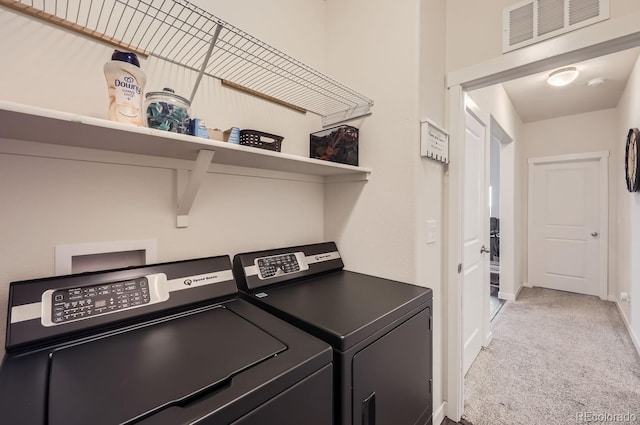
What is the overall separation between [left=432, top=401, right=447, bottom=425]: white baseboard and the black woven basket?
1.73m

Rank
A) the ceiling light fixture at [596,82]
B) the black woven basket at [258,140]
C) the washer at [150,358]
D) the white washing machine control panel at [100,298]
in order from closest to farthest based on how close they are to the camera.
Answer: the washer at [150,358] < the white washing machine control panel at [100,298] < the black woven basket at [258,140] < the ceiling light fixture at [596,82]

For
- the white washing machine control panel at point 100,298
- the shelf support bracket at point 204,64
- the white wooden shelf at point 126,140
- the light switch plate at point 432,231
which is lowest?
the white washing machine control panel at point 100,298

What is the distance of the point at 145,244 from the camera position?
1054 millimetres

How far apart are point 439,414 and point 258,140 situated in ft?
6.08

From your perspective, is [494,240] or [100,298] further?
[494,240]

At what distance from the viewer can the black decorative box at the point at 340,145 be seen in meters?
1.51

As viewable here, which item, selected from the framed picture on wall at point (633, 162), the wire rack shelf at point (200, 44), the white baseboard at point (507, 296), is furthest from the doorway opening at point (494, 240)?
the wire rack shelf at point (200, 44)

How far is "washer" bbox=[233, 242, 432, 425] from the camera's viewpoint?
79 centimetres

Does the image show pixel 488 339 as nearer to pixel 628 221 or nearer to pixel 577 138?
pixel 628 221

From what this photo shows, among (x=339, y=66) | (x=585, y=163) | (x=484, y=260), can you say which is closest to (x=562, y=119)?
(x=585, y=163)

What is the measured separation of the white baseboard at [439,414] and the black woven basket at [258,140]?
1734 mm

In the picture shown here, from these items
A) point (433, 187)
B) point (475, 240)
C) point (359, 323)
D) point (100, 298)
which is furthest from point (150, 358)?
point (475, 240)

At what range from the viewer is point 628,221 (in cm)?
309

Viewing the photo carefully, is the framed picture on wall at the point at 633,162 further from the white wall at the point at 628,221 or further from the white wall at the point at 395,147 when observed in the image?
Answer: the white wall at the point at 395,147
